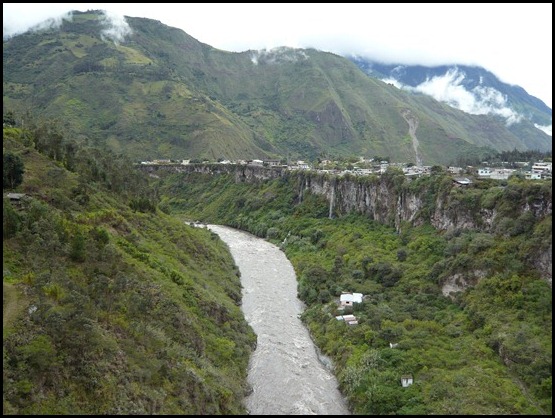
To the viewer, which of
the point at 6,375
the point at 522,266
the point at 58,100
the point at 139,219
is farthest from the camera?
the point at 58,100

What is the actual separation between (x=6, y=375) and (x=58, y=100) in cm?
19565

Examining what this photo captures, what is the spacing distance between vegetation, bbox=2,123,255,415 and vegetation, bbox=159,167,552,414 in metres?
10.9

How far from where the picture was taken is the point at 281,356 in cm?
4606

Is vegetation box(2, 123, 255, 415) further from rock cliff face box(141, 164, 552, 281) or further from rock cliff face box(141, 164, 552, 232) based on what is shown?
rock cliff face box(141, 164, 552, 232)

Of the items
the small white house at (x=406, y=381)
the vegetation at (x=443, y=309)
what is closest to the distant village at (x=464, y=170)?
the vegetation at (x=443, y=309)

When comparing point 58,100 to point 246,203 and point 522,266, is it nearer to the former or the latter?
point 246,203

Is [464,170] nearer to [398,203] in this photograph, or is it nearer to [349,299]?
[398,203]

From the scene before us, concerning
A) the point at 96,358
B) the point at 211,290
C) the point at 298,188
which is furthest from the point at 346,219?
the point at 96,358

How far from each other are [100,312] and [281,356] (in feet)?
64.7

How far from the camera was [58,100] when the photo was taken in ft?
641

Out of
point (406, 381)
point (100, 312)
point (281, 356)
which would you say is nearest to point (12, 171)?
point (100, 312)

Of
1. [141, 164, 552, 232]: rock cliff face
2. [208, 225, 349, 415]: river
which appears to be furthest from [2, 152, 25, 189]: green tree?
[141, 164, 552, 232]: rock cliff face

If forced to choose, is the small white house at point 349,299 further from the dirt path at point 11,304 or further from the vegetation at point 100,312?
the dirt path at point 11,304

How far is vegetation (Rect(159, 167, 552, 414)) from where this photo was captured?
1388 inches
